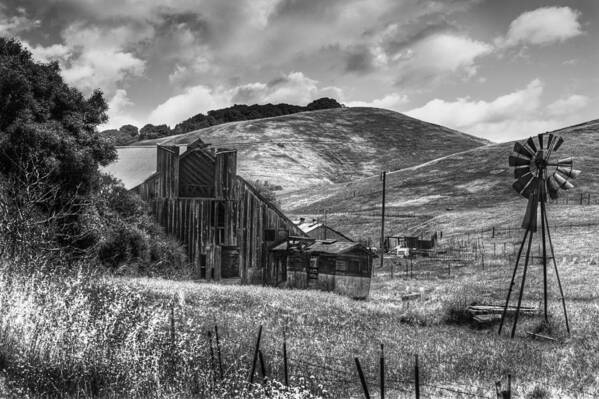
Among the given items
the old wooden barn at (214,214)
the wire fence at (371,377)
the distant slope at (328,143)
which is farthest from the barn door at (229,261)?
the distant slope at (328,143)

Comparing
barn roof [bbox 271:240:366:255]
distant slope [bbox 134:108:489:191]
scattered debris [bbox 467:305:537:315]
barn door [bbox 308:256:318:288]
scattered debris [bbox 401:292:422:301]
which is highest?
distant slope [bbox 134:108:489:191]

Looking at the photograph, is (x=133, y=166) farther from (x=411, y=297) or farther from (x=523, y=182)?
(x=523, y=182)

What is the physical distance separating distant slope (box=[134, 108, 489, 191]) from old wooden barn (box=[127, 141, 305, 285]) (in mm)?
85562

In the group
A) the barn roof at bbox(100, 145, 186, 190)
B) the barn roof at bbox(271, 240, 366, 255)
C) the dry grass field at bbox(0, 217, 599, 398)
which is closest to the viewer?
the dry grass field at bbox(0, 217, 599, 398)

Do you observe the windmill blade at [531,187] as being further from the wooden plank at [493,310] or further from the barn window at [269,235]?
the barn window at [269,235]

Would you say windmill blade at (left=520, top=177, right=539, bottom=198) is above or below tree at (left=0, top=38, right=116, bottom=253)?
below

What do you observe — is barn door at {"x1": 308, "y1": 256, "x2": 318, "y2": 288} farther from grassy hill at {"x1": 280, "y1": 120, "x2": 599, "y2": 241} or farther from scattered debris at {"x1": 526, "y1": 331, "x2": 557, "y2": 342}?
grassy hill at {"x1": 280, "y1": 120, "x2": 599, "y2": 241}

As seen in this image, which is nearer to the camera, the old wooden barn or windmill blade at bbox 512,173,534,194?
windmill blade at bbox 512,173,534,194

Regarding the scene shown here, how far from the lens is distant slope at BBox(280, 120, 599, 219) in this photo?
8656 cm

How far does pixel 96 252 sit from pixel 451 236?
47041 millimetres

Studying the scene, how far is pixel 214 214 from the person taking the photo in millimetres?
34750

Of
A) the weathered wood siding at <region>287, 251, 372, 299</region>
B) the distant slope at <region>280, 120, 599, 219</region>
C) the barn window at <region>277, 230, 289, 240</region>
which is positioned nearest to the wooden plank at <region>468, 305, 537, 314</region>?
the weathered wood siding at <region>287, 251, 372, 299</region>

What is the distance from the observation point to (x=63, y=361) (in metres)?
8.91

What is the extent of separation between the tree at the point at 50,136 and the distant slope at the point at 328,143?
94.2m
